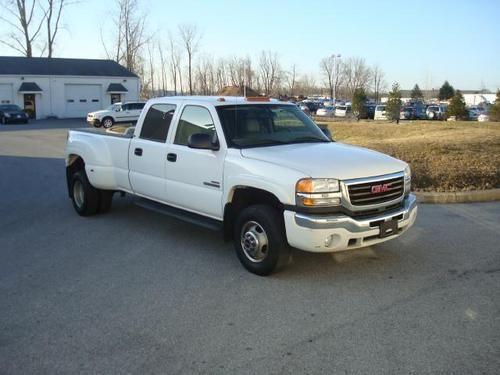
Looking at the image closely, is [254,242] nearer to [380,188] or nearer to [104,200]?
[380,188]

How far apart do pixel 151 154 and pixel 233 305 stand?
2821mm

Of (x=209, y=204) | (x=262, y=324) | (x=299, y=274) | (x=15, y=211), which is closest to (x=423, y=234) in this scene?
(x=299, y=274)

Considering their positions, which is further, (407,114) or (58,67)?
(58,67)

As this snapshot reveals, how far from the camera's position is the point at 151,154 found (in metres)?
6.78

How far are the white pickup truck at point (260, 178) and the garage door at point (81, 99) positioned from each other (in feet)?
157

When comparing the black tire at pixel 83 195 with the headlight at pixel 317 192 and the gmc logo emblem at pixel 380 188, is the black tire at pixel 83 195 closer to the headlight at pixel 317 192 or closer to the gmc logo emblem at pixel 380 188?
the headlight at pixel 317 192

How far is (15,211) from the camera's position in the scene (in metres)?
8.58

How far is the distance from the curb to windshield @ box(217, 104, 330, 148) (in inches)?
131

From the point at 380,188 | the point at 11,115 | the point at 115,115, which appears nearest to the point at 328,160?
the point at 380,188

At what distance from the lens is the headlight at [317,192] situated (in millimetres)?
4914

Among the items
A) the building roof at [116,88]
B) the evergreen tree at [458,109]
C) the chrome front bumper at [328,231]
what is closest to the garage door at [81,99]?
the building roof at [116,88]

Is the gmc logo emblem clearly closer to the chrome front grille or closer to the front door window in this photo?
the chrome front grille

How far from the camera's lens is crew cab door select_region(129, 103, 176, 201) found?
666 centimetres

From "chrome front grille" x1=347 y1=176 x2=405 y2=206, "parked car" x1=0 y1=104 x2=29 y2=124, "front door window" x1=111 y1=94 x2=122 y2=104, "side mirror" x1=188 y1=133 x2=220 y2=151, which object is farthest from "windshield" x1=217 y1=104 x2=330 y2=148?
"front door window" x1=111 y1=94 x2=122 y2=104
